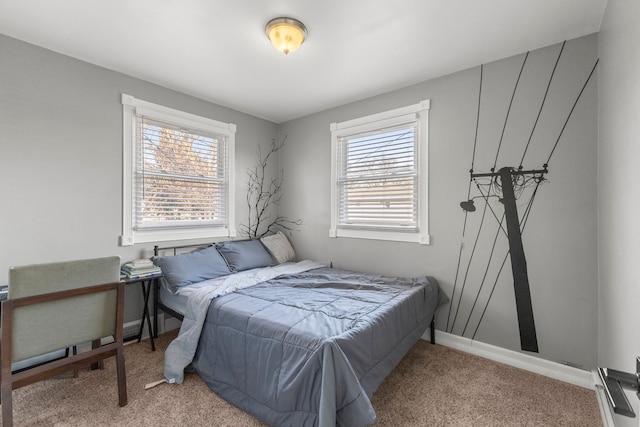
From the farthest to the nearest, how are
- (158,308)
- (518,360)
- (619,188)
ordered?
1. (158,308)
2. (518,360)
3. (619,188)

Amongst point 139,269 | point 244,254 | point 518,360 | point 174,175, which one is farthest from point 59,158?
point 518,360

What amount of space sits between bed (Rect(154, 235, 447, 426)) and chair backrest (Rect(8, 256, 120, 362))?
60 centimetres

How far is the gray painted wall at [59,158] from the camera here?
2197 mm

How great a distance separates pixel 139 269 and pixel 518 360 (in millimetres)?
3314

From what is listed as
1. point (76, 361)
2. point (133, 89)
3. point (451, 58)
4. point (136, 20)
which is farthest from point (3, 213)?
point (451, 58)

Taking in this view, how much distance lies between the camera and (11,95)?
2.20m

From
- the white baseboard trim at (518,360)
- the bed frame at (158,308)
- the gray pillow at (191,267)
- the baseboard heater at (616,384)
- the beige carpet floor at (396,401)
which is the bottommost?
the beige carpet floor at (396,401)

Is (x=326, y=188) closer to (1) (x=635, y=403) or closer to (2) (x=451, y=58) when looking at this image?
(2) (x=451, y=58)

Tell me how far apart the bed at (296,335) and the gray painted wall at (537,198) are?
0.40 m

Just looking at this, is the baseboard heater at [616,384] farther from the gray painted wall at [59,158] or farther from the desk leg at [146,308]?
the gray painted wall at [59,158]

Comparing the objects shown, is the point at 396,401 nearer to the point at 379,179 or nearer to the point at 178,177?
the point at 379,179

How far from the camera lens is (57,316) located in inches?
68.1

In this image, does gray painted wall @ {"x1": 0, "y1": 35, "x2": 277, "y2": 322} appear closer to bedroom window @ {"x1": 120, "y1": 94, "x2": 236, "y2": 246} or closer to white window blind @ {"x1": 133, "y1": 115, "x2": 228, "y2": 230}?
bedroom window @ {"x1": 120, "y1": 94, "x2": 236, "y2": 246}

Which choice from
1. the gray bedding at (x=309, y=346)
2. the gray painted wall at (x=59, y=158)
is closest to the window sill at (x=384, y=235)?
the gray bedding at (x=309, y=346)
